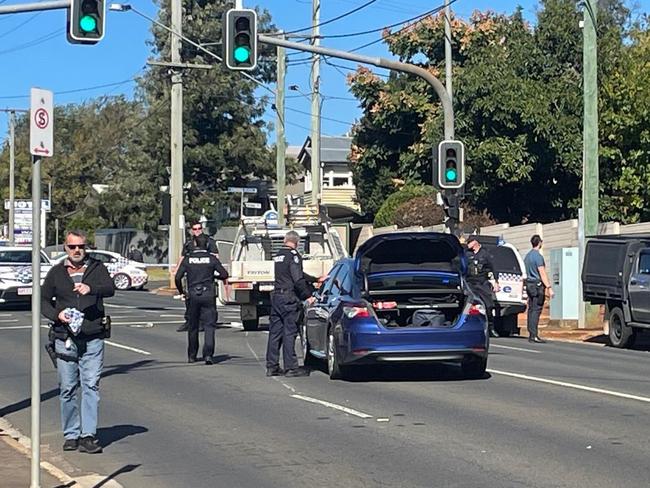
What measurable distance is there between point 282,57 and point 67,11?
19.6m

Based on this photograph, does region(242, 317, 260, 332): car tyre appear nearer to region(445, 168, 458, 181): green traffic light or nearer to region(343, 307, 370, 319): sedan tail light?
region(445, 168, 458, 181): green traffic light

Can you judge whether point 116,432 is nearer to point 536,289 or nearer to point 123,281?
point 536,289

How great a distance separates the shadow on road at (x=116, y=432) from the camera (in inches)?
430

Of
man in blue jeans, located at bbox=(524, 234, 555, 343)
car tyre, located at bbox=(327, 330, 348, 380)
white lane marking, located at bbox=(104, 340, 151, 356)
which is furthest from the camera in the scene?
man in blue jeans, located at bbox=(524, 234, 555, 343)

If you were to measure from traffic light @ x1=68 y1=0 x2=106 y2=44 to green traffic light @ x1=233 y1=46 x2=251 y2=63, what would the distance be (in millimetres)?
2424

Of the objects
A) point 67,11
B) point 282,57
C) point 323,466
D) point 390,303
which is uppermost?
point 282,57

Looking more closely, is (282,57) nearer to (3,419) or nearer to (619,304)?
(619,304)

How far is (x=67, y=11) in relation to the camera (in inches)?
713

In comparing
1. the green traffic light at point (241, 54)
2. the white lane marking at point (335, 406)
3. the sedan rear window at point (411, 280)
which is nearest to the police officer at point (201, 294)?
the sedan rear window at point (411, 280)

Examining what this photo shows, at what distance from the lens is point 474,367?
15047 millimetres

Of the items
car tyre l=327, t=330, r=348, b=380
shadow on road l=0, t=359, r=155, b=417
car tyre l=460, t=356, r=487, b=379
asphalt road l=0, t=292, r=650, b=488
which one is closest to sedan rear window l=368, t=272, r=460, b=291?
car tyre l=327, t=330, r=348, b=380

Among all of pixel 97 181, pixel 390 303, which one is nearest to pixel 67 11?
pixel 390 303

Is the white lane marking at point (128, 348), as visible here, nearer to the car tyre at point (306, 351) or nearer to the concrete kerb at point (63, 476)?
the car tyre at point (306, 351)

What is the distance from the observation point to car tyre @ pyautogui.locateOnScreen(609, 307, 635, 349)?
21.1 meters
